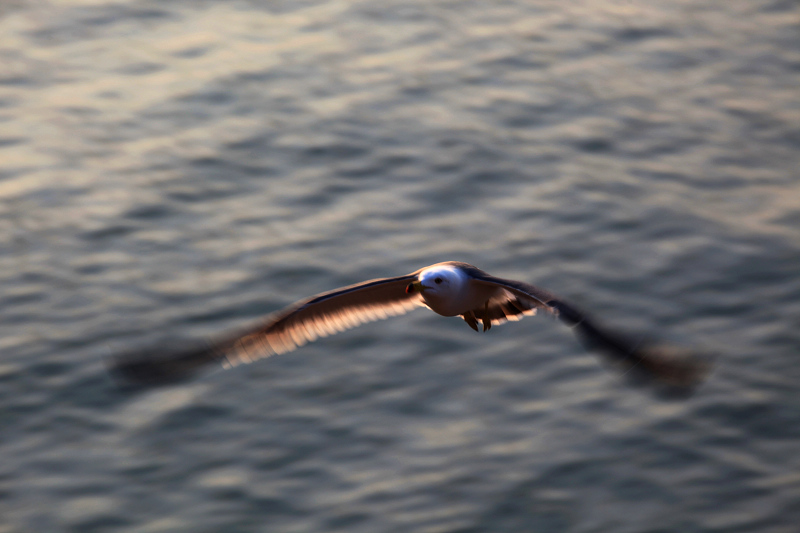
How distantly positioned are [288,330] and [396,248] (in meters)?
7.86

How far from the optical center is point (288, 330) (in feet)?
40.4

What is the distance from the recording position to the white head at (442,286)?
1148 cm

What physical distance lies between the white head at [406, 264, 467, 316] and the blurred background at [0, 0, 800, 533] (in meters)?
6.16

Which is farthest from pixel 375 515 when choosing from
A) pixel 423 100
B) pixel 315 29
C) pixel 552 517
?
pixel 315 29

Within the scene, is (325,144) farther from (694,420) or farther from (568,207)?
(694,420)

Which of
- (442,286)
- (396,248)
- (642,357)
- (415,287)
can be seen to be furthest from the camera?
(396,248)

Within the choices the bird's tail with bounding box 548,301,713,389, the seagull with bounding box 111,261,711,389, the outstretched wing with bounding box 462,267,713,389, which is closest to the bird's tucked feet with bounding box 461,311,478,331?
the seagull with bounding box 111,261,711,389

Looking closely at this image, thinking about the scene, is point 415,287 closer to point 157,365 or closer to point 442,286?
point 442,286

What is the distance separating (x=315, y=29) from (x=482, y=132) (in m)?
5.98

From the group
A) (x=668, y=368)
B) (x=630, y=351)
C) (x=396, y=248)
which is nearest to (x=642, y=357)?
(x=630, y=351)

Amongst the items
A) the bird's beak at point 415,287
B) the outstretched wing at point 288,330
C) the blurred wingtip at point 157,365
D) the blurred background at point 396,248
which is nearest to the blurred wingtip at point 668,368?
the bird's beak at point 415,287

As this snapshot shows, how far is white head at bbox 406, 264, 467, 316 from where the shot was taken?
37.7 feet

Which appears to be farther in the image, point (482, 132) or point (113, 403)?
point (482, 132)

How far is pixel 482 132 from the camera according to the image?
890 inches
